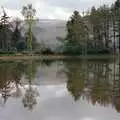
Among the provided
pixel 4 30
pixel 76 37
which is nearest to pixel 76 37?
pixel 76 37

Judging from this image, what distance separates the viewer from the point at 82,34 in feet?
204

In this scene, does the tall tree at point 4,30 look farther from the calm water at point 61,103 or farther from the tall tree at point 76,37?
the calm water at point 61,103

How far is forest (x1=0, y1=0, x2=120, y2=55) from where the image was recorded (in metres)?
60.0

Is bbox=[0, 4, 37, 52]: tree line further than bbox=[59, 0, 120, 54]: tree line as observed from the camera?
No

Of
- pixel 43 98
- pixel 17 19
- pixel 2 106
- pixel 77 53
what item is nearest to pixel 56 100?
pixel 43 98

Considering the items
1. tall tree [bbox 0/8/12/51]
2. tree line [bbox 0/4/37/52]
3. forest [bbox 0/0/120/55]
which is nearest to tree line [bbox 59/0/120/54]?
forest [bbox 0/0/120/55]

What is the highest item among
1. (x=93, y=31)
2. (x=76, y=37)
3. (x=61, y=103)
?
(x=93, y=31)

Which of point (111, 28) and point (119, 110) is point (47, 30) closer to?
point (111, 28)

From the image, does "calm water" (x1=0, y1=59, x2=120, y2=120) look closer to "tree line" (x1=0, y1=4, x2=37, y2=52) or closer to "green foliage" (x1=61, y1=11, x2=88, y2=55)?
"tree line" (x1=0, y1=4, x2=37, y2=52)

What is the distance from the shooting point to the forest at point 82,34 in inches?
2362

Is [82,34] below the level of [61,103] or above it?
above

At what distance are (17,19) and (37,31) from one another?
48845 millimetres

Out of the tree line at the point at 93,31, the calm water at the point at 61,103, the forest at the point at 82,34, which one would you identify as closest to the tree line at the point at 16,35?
the forest at the point at 82,34

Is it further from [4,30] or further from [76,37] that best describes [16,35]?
[76,37]
